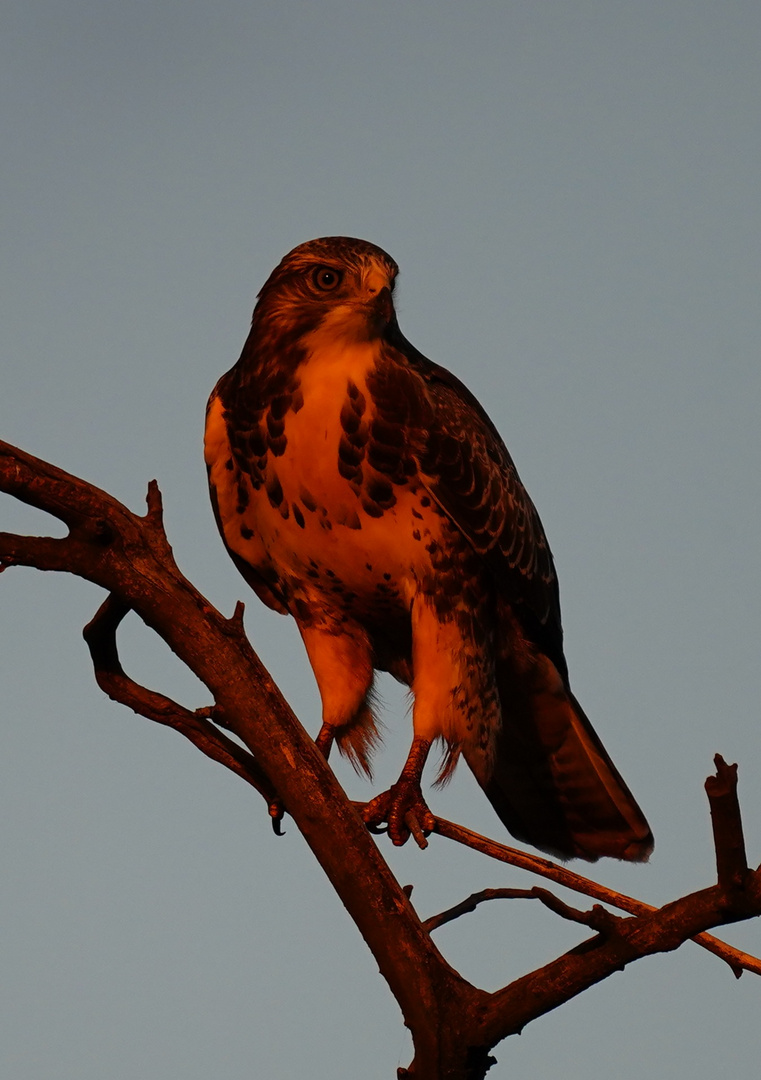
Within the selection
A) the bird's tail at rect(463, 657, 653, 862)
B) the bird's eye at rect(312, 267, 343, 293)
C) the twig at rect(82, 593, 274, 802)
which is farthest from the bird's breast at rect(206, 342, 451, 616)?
the twig at rect(82, 593, 274, 802)

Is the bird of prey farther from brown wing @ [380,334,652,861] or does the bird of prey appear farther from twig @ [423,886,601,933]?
twig @ [423,886,601,933]

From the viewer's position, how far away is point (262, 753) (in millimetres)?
3473

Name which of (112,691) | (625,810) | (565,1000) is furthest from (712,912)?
(625,810)

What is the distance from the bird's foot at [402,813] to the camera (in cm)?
443

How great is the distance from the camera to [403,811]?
14.8 ft

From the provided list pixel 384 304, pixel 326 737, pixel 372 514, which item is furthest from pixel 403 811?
pixel 384 304

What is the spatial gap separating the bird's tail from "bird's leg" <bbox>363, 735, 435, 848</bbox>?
951mm

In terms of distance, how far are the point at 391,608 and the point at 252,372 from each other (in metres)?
1.00

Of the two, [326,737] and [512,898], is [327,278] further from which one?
[512,898]

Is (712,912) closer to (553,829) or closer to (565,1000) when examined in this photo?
(565,1000)

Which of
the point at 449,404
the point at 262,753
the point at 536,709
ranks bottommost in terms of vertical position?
the point at 262,753

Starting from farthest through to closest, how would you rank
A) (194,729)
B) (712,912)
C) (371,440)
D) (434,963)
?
(371,440) → (194,729) → (434,963) → (712,912)

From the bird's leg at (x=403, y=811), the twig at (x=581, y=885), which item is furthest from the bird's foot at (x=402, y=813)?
the twig at (x=581, y=885)

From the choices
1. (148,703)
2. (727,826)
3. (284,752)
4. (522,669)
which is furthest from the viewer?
(522,669)
